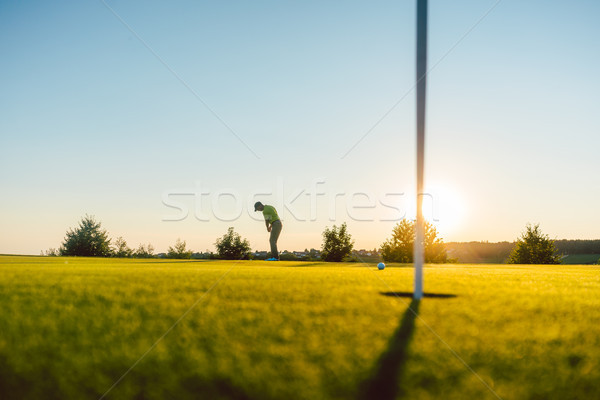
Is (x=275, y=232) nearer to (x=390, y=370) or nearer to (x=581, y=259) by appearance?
(x=390, y=370)

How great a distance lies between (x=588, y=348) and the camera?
4172mm

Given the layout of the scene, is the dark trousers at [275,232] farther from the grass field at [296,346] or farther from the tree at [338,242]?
the tree at [338,242]

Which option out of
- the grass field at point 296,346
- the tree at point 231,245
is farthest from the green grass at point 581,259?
the grass field at point 296,346

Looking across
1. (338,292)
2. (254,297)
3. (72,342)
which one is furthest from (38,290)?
(338,292)

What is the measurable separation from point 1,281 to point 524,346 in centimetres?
892

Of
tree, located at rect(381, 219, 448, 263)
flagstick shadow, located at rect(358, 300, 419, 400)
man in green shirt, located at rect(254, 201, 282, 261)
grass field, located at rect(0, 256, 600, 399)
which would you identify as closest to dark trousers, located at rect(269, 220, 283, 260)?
man in green shirt, located at rect(254, 201, 282, 261)

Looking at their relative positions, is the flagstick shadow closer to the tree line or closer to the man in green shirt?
the man in green shirt

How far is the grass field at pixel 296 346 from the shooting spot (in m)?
3.60

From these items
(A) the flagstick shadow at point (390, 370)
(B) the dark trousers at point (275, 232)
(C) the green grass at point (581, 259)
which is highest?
(B) the dark trousers at point (275, 232)

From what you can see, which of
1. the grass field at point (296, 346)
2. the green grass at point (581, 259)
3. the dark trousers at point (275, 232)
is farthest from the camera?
the green grass at point (581, 259)

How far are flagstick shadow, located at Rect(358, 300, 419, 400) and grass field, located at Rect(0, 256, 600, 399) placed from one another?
0.01m

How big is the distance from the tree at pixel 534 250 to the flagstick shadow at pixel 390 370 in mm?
58682

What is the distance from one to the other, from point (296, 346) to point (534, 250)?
61.8 meters

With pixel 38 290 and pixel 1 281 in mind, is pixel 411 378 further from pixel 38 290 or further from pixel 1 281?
pixel 1 281
